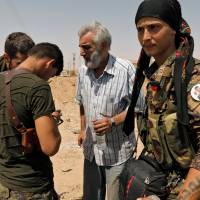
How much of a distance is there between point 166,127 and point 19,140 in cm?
114

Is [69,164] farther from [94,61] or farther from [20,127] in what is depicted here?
[20,127]

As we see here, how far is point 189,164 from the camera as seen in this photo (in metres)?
1.83

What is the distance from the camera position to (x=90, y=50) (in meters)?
3.34

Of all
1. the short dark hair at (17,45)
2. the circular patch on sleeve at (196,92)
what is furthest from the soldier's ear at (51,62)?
the circular patch on sleeve at (196,92)

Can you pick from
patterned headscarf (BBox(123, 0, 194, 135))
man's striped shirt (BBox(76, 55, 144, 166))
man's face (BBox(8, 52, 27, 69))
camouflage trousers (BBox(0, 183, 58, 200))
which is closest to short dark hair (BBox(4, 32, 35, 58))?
man's face (BBox(8, 52, 27, 69))

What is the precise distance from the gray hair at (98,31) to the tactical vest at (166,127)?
4.69 ft

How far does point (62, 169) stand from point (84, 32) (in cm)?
384

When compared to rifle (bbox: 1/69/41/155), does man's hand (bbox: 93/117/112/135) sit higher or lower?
lower

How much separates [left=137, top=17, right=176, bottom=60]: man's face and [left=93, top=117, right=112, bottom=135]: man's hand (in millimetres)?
1381

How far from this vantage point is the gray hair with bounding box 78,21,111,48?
3316mm

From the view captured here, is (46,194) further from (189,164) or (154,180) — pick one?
(189,164)

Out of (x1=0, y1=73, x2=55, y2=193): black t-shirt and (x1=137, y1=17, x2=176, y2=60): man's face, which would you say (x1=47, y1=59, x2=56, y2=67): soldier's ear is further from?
(x1=137, y1=17, x2=176, y2=60): man's face

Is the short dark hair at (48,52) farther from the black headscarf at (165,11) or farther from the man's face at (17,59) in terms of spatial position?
the black headscarf at (165,11)

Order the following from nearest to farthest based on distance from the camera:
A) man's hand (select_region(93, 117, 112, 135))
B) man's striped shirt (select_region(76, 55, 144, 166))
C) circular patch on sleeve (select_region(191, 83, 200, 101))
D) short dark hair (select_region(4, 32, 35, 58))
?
circular patch on sleeve (select_region(191, 83, 200, 101)), short dark hair (select_region(4, 32, 35, 58)), man's hand (select_region(93, 117, 112, 135)), man's striped shirt (select_region(76, 55, 144, 166))
